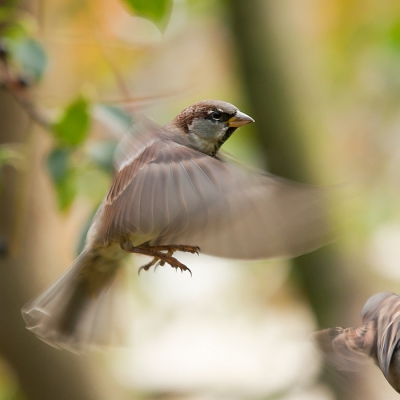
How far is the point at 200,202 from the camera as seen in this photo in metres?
0.90

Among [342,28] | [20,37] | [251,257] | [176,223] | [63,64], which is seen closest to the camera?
[176,223]

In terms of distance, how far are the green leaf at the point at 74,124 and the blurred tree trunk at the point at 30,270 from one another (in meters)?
0.52

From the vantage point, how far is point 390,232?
318 cm

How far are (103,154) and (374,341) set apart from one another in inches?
32.7

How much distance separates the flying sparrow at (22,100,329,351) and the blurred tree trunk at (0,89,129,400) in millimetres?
916

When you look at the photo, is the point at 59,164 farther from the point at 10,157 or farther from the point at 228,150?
the point at 228,150

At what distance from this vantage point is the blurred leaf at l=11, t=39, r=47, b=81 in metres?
1.57

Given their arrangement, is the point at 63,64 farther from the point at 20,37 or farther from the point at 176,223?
the point at 176,223

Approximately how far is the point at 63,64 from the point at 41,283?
4.31 ft

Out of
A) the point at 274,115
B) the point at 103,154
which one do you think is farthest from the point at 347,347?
the point at 274,115

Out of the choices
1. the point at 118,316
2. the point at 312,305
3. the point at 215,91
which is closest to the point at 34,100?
the point at 118,316

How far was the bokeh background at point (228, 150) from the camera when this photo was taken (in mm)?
1921

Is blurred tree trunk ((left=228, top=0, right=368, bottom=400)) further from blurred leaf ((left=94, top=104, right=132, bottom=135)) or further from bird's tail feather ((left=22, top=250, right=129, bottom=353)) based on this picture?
bird's tail feather ((left=22, top=250, right=129, bottom=353))

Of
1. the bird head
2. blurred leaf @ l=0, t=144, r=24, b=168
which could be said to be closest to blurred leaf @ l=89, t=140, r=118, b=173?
blurred leaf @ l=0, t=144, r=24, b=168
